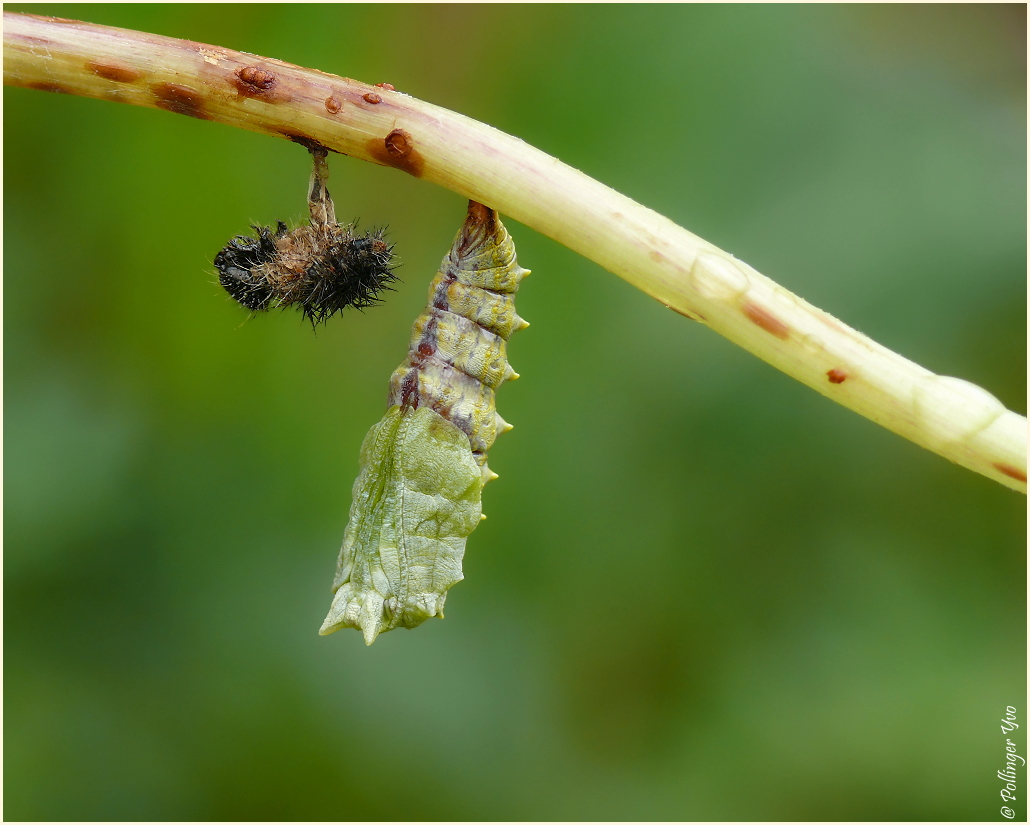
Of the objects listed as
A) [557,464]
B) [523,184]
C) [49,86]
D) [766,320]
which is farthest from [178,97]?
[557,464]

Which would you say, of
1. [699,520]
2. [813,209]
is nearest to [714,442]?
[699,520]

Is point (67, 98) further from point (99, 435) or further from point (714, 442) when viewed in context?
point (714, 442)

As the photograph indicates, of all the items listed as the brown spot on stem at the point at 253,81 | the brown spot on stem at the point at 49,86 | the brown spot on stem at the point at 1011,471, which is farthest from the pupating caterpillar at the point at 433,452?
the brown spot on stem at the point at 1011,471

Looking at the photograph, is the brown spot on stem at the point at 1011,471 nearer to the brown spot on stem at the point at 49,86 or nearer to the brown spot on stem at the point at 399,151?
the brown spot on stem at the point at 399,151

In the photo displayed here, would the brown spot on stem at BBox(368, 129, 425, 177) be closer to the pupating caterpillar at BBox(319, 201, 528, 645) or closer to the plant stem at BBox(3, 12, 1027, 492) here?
the plant stem at BBox(3, 12, 1027, 492)

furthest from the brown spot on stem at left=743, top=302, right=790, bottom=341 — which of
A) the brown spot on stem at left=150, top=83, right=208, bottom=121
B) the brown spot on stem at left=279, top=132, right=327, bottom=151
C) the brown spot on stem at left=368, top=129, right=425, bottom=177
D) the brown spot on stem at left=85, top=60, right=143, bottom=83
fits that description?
the brown spot on stem at left=85, top=60, right=143, bottom=83

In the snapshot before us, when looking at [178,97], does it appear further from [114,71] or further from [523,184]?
[523,184]
